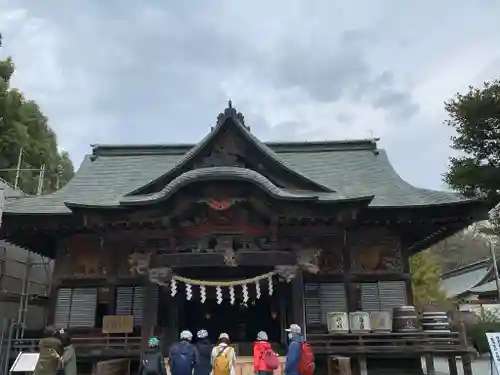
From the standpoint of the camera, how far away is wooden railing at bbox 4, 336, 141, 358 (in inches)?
418

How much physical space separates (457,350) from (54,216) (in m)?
10.1

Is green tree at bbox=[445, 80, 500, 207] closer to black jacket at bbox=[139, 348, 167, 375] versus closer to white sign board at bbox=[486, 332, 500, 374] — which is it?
white sign board at bbox=[486, 332, 500, 374]

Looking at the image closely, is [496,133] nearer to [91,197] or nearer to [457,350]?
[457,350]

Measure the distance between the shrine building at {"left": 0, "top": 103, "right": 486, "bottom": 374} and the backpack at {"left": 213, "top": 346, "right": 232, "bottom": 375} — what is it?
3.30 metres

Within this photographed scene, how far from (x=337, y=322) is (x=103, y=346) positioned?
220 inches

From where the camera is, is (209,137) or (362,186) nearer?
(209,137)

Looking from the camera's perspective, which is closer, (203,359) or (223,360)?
(223,360)

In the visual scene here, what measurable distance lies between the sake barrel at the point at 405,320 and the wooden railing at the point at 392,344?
0.71ft

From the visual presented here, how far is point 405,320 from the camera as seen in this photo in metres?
10.7

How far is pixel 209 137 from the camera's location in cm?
1201

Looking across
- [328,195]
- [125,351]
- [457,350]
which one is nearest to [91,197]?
[125,351]

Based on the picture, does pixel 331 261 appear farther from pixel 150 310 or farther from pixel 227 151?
pixel 150 310

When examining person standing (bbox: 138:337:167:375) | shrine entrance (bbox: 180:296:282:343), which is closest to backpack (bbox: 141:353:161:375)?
person standing (bbox: 138:337:167:375)

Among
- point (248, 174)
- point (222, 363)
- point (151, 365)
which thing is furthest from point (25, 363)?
point (248, 174)
